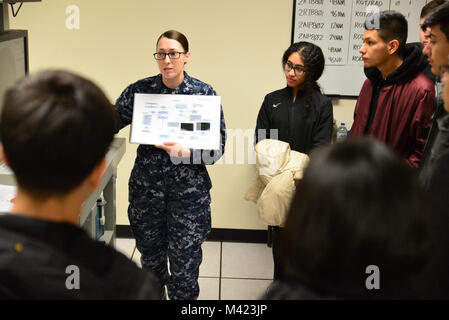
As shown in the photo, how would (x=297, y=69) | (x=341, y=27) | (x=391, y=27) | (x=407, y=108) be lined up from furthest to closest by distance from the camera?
1. (x=341, y=27)
2. (x=297, y=69)
3. (x=391, y=27)
4. (x=407, y=108)

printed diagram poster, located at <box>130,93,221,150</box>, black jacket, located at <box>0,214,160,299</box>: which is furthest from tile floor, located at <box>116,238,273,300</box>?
black jacket, located at <box>0,214,160,299</box>

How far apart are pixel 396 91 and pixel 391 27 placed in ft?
1.07

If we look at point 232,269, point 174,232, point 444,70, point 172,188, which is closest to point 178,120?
point 172,188

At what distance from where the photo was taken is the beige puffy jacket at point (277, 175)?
7.63ft

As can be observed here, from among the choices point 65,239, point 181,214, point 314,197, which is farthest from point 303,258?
point 181,214

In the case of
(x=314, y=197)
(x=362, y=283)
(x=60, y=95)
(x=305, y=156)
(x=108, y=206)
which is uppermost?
(x=60, y=95)

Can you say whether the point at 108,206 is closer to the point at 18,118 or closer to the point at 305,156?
the point at 305,156

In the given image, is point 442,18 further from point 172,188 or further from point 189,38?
point 189,38

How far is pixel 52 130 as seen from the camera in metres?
0.72

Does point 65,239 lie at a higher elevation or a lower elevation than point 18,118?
lower

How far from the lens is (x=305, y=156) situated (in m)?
2.42

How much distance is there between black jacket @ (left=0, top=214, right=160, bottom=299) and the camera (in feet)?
2.30

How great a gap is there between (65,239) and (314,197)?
1.29 feet

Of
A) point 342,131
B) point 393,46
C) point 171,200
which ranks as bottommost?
point 171,200
